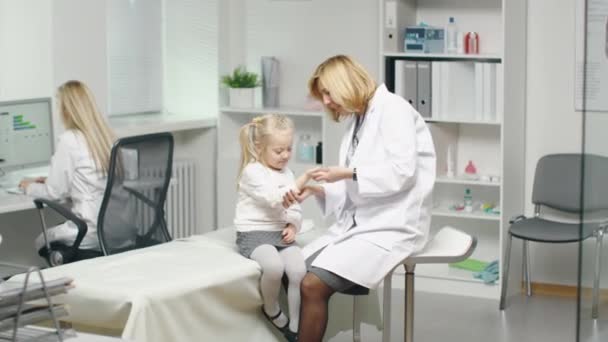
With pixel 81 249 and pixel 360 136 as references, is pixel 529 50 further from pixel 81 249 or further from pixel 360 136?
pixel 81 249

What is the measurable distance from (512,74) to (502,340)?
Result: 1.54 metres

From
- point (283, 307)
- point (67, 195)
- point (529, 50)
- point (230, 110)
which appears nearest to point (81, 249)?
point (67, 195)

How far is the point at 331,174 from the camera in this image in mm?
3984

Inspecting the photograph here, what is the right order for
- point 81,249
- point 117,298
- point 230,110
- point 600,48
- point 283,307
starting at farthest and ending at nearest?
point 230,110 → point 81,249 → point 283,307 → point 600,48 → point 117,298

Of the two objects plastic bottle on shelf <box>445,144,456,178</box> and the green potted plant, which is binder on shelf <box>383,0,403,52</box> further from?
the green potted plant

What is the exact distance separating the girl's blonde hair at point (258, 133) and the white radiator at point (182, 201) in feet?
7.99

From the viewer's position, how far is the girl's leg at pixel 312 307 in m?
3.96

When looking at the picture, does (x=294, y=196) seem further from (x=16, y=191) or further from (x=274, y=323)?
(x=16, y=191)

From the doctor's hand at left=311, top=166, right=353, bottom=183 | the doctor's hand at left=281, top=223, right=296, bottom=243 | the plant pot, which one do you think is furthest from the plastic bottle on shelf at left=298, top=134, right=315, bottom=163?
the doctor's hand at left=311, top=166, right=353, bottom=183

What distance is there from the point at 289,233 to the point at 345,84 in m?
0.63

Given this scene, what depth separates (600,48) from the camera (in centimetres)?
372

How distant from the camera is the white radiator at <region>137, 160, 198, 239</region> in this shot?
21.5 ft

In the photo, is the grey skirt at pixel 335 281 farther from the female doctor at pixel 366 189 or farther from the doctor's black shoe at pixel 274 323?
the doctor's black shoe at pixel 274 323

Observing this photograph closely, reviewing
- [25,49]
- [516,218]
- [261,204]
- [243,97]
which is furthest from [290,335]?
[243,97]
